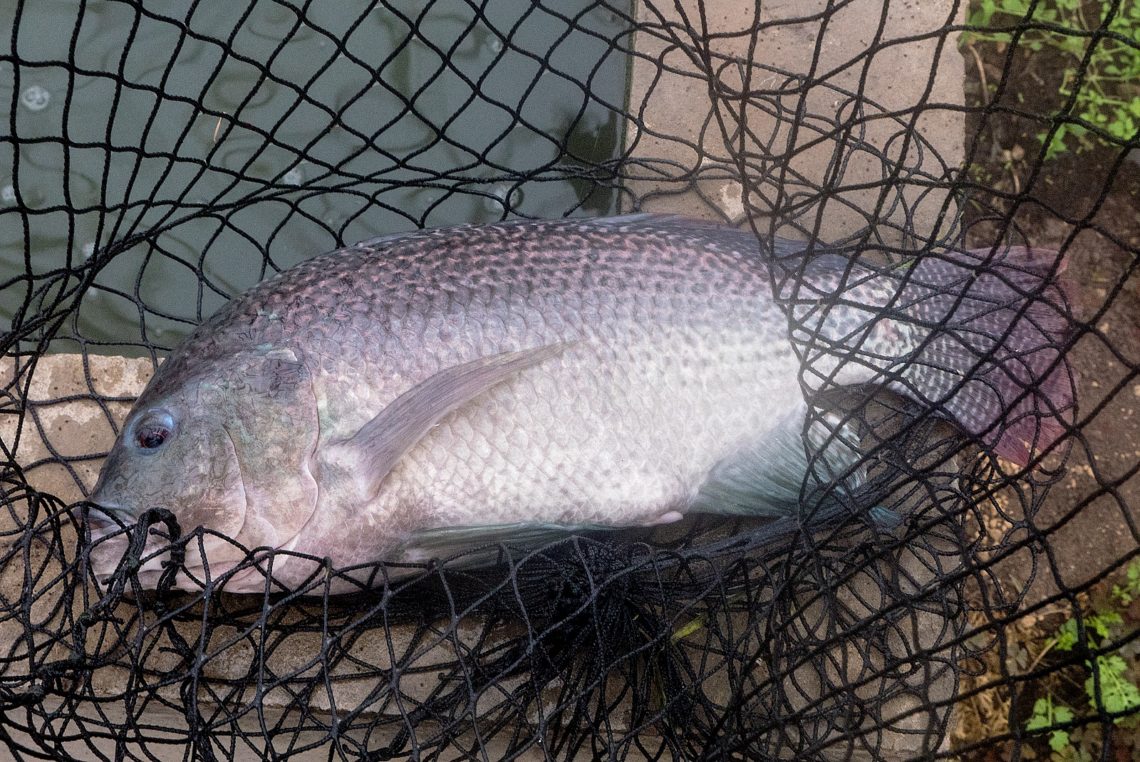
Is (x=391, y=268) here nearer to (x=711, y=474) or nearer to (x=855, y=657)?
(x=711, y=474)

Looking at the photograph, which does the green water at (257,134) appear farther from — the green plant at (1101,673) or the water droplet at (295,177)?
the green plant at (1101,673)

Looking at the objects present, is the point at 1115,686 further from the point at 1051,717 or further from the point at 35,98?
the point at 35,98

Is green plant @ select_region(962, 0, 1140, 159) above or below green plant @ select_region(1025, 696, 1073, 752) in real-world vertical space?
above

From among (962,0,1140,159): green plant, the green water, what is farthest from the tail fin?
the green water

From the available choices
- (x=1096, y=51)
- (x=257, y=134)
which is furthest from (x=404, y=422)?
(x=1096, y=51)

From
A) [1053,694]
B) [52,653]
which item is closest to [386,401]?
[52,653]

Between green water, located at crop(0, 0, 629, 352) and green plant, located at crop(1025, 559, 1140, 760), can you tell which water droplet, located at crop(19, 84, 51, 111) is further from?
green plant, located at crop(1025, 559, 1140, 760)
